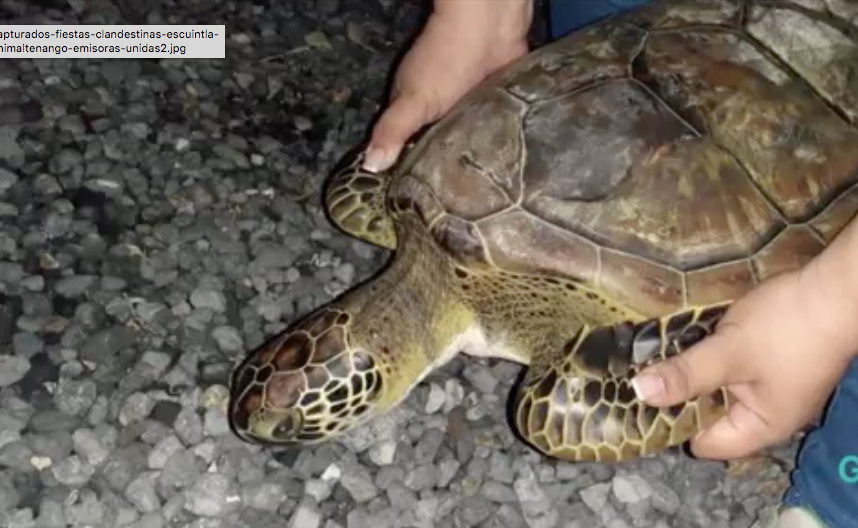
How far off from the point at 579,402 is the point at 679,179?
23 cm

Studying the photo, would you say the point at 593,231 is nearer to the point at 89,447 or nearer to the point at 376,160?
the point at 376,160

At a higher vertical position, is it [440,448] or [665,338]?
[665,338]

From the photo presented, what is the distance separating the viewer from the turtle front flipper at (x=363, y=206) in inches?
56.0

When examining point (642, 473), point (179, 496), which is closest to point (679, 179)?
point (642, 473)

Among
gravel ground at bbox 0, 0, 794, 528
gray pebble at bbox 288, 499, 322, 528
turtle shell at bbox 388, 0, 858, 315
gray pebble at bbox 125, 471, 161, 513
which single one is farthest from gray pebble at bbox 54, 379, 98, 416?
turtle shell at bbox 388, 0, 858, 315

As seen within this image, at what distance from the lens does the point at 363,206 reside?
1423 millimetres

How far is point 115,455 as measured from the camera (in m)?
1.22

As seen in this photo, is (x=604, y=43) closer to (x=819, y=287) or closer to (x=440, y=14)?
(x=440, y=14)

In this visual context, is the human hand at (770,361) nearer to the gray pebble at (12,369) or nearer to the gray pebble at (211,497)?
the gray pebble at (211,497)

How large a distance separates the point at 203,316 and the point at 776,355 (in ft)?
1.94

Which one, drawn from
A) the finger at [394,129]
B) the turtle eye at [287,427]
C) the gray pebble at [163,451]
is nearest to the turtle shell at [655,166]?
the finger at [394,129]

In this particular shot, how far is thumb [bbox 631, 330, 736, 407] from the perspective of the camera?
1.13 metres

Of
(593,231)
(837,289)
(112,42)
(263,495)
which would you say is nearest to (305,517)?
(263,495)

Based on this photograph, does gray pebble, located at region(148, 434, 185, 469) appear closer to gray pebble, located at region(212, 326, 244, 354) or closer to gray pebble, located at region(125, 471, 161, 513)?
gray pebble, located at region(125, 471, 161, 513)
